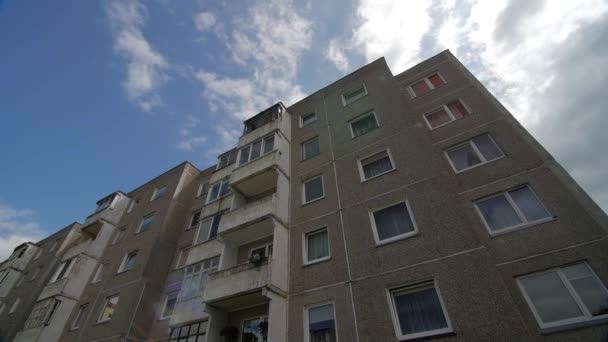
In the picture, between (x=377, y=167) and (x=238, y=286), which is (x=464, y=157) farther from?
(x=238, y=286)

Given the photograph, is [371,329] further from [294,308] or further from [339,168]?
[339,168]

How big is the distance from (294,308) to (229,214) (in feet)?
20.9

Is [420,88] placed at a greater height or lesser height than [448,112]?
greater

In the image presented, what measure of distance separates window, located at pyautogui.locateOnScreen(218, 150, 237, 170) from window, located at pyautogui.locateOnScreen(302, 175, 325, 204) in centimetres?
911

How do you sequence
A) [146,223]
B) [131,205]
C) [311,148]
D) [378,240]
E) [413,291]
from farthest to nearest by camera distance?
1. [131,205]
2. [146,223]
3. [311,148]
4. [378,240]
5. [413,291]

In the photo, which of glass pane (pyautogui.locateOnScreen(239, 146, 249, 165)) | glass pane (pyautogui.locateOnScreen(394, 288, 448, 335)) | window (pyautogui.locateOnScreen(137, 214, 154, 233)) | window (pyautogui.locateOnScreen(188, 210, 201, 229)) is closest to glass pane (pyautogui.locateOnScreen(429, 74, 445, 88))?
glass pane (pyautogui.locateOnScreen(394, 288, 448, 335))

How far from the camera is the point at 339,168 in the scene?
14.4 m

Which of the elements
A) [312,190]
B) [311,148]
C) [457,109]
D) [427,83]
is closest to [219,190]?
[311,148]

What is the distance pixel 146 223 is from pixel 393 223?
66.4 ft

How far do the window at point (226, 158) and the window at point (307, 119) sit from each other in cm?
623

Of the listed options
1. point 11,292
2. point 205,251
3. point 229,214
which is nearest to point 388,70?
point 229,214

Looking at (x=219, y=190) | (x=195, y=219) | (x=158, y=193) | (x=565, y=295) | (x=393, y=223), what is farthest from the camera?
(x=158, y=193)

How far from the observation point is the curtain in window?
1318 cm

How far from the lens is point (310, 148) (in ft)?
57.2
